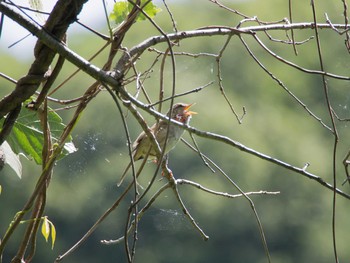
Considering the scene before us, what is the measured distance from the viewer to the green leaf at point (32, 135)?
206 cm

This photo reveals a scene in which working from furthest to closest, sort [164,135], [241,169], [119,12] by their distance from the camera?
[241,169]
[164,135]
[119,12]

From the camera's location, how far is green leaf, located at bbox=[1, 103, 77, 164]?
2.06 metres

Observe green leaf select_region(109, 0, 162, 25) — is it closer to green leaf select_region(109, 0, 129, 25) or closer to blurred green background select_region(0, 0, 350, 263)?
green leaf select_region(109, 0, 129, 25)

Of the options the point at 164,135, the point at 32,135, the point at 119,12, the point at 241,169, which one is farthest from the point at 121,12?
the point at 241,169

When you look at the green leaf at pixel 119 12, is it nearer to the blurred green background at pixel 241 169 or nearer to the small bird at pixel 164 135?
the small bird at pixel 164 135

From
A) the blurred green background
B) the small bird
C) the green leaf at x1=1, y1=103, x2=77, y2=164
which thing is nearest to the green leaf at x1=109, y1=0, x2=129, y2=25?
the green leaf at x1=1, y1=103, x2=77, y2=164

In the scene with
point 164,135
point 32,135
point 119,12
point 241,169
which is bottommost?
point 32,135

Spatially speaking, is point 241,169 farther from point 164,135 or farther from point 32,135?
point 32,135

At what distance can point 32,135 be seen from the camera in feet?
6.88

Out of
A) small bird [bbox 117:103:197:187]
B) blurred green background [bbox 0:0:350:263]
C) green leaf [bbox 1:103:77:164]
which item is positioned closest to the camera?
green leaf [bbox 1:103:77:164]

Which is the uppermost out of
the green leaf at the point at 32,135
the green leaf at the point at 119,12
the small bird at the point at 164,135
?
the small bird at the point at 164,135

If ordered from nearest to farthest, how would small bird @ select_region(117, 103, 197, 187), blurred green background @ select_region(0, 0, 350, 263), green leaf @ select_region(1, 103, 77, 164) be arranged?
green leaf @ select_region(1, 103, 77, 164), small bird @ select_region(117, 103, 197, 187), blurred green background @ select_region(0, 0, 350, 263)

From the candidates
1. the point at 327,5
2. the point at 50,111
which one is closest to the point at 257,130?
the point at 327,5

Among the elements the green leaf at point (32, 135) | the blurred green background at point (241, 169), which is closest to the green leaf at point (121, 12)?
the green leaf at point (32, 135)
